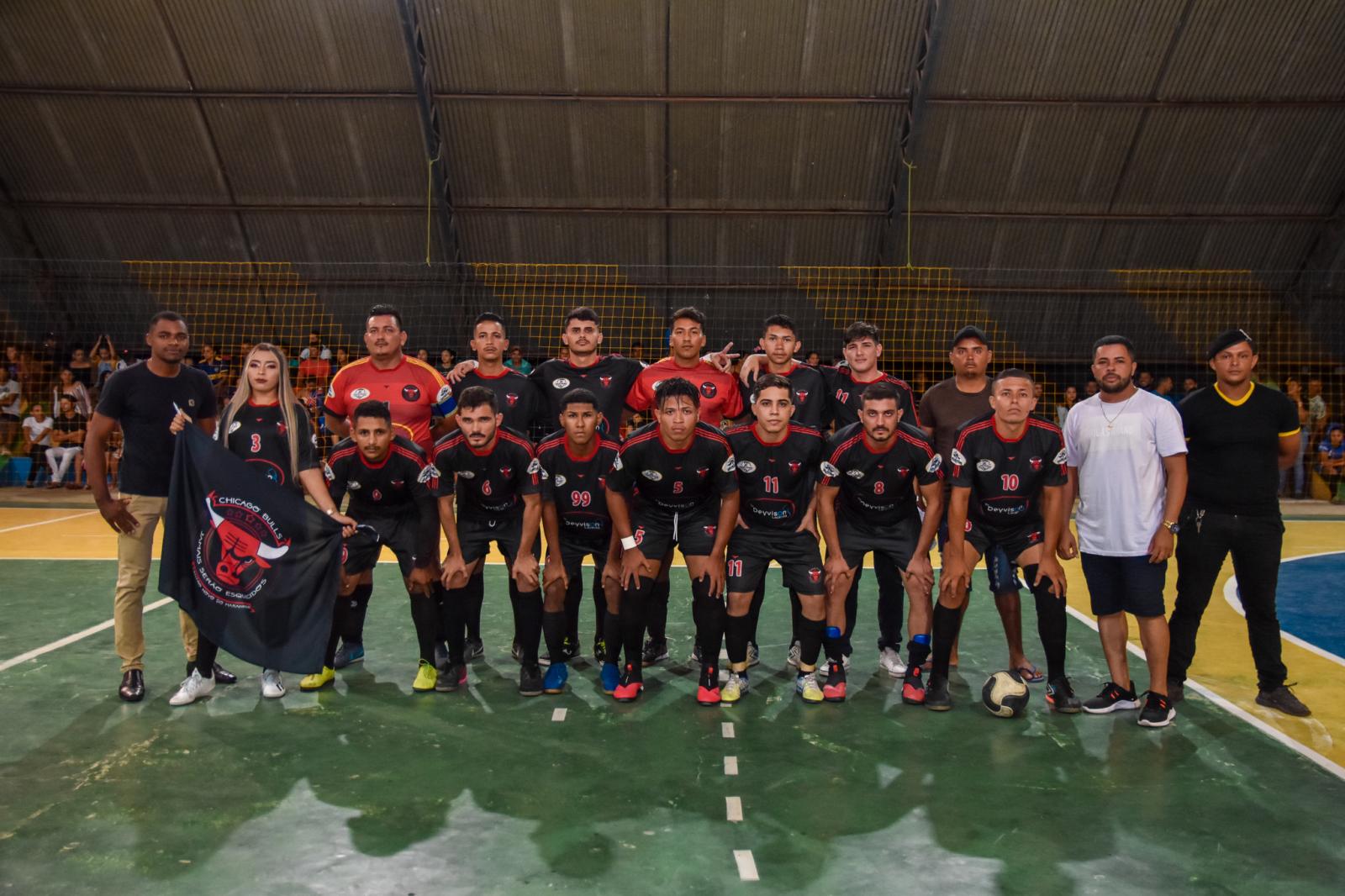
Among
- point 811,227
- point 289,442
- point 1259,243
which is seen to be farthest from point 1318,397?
point 289,442

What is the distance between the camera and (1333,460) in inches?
693

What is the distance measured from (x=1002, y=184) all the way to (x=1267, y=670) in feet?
50.8

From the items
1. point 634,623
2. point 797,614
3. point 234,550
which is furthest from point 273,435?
point 797,614

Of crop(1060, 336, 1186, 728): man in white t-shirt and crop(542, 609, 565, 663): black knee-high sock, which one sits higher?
crop(1060, 336, 1186, 728): man in white t-shirt

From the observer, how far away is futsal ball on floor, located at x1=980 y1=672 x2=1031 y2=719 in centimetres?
→ 639

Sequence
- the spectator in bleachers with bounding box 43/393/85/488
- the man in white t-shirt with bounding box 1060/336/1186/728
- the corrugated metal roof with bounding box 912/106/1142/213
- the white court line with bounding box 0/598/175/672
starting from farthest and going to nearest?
the corrugated metal roof with bounding box 912/106/1142/213, the spectator in bleachers with bounding box 43/393/85/488, the white court line with bounding box 0/598/175/672, the man in white t-shirt with bounding box 1060/336/1186/728

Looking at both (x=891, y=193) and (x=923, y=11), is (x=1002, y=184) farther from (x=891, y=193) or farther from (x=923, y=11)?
(x=923, y=11)

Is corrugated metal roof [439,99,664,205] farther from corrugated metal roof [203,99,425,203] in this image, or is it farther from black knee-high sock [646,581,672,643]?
black knee-high sock [646,581,672,643]

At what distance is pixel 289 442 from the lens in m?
6.98

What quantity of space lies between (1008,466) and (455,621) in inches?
156

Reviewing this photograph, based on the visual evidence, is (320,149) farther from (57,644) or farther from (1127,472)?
(1127,472)

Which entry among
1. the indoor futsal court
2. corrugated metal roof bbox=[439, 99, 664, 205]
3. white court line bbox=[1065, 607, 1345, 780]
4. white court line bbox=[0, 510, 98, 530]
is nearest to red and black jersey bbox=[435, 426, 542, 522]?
the indoor futsal court

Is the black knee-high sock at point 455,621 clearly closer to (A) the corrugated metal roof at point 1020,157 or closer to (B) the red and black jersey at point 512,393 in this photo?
(B) the red and black jersey at point 512,393

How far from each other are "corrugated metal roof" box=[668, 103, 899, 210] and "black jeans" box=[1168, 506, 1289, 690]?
1450 centimetres
